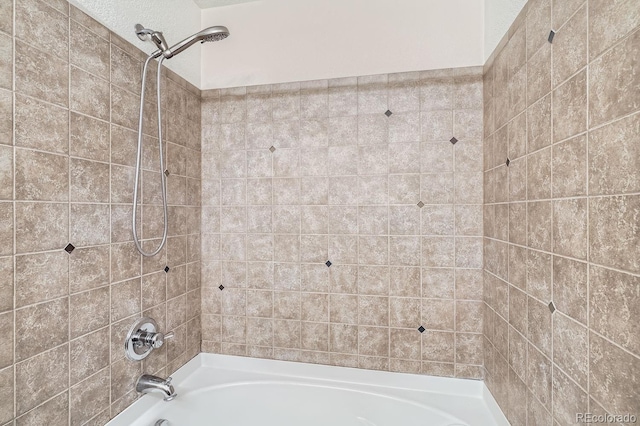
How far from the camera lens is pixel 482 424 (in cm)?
134

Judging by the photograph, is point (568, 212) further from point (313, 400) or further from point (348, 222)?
point (313, 400)

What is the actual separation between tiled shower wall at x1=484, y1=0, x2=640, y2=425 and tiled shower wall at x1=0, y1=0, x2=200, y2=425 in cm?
154

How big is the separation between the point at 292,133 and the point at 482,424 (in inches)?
64.4

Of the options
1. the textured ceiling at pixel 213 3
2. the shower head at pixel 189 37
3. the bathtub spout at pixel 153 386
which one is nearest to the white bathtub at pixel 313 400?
the bathtub spout at pixel 153 386

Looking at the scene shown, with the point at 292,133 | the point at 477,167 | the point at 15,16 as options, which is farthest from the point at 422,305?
the point at 15,16

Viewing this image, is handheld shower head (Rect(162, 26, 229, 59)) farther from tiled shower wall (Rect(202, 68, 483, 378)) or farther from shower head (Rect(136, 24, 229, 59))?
tiled shower wall (Rect(202, 68, 483, 378))

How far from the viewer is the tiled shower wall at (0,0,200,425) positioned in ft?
3.00

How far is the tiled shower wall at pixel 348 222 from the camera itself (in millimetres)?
1556

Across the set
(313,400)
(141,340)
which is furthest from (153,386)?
(313,400)

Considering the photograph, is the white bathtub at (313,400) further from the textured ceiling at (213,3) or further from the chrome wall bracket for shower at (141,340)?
the textured ceiling at (213,3)

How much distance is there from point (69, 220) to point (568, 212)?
1.55m

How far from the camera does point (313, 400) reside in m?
1.58

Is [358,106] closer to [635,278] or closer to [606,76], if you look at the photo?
[606,76]

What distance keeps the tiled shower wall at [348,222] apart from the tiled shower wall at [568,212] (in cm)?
23
